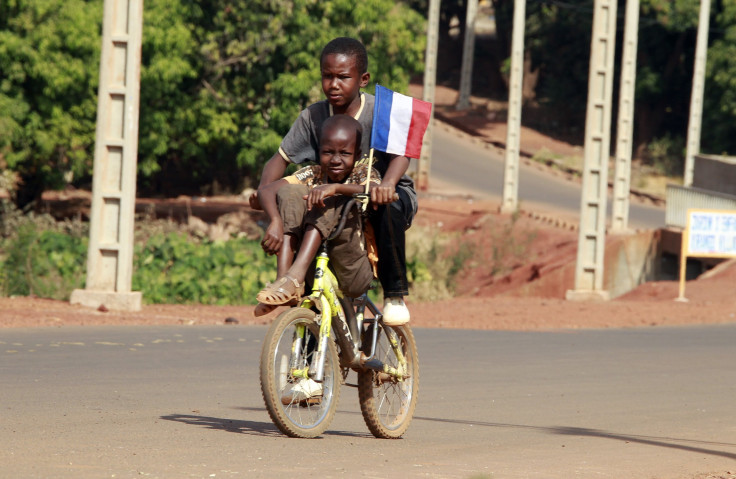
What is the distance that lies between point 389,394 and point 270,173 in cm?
159

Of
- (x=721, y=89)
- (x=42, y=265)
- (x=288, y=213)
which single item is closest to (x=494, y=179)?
(x=721, y=89)

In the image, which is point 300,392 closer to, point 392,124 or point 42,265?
point 392,124

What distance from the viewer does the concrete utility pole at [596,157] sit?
23250 mm

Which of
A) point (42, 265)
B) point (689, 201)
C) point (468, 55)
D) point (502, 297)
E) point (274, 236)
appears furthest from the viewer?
point (468, 55)

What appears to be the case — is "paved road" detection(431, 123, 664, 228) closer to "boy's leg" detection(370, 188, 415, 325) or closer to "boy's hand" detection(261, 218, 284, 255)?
"boy's leg" detection(370, 188, 415, 325)

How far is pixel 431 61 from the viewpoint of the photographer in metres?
40.2

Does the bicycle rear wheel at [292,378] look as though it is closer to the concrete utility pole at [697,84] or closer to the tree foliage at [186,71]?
the tree foliage at [186,71]

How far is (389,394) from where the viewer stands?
Answer: 7.11 m

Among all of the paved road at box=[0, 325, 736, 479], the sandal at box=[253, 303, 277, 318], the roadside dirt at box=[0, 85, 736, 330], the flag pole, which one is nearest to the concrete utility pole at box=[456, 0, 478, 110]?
the roadside dirt at box=[0, 85, 736, 330]

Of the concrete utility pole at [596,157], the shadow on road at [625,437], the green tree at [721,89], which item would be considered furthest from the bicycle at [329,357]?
the green tree at [721,89]

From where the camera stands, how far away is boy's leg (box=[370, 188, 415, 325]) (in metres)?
6.49

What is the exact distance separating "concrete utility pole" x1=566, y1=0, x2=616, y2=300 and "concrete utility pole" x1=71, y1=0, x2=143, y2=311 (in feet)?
32.7

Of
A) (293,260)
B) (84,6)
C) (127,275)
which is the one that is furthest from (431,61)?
(293,260)

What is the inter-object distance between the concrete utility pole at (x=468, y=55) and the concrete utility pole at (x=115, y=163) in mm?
42545
